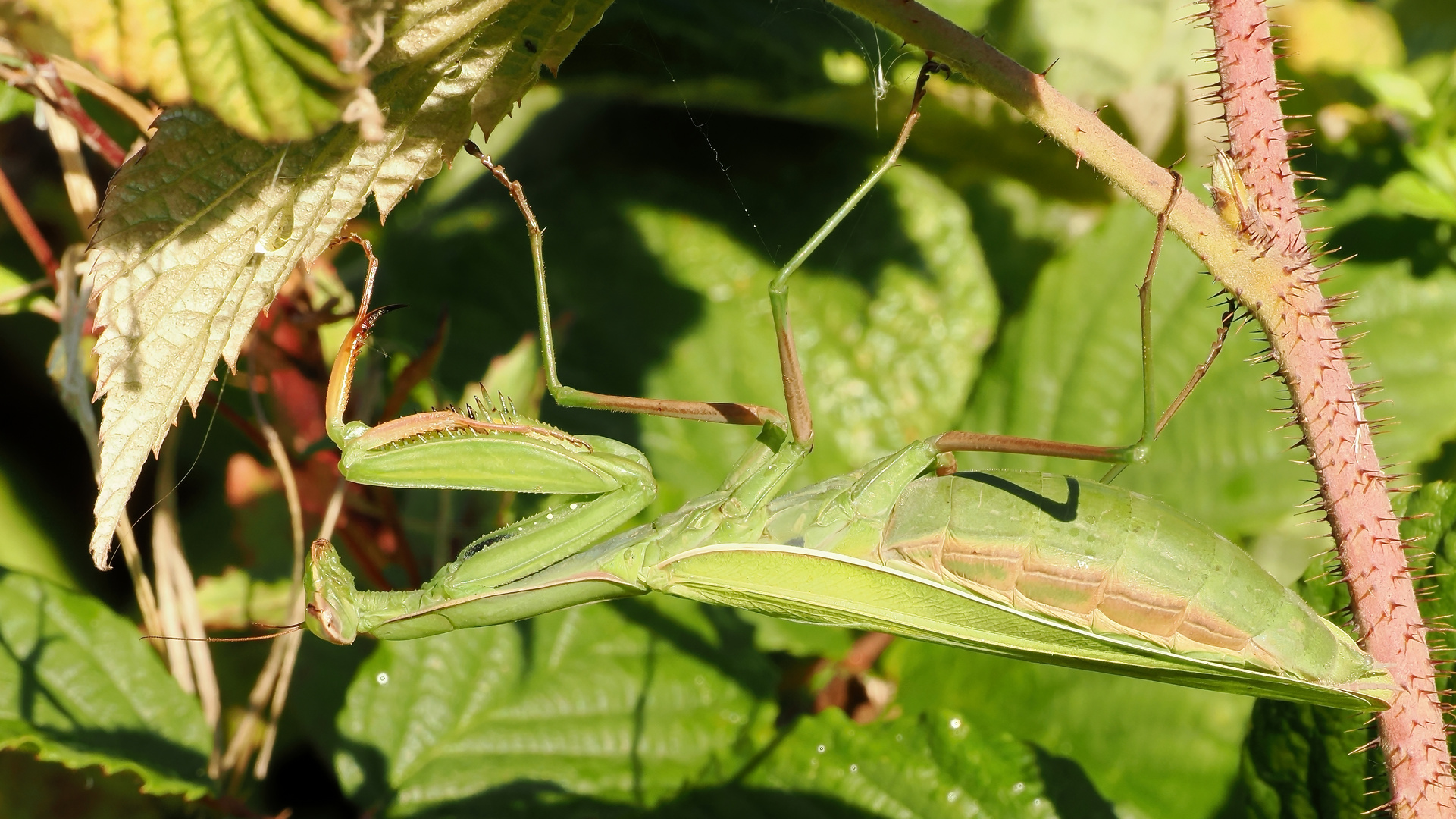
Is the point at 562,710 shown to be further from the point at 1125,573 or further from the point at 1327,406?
the point at 1327,406

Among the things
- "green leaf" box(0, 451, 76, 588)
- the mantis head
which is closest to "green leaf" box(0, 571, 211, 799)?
"green leaf" box(0, 451, 76, 588)

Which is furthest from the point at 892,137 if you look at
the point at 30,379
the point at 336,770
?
the point at 30,379

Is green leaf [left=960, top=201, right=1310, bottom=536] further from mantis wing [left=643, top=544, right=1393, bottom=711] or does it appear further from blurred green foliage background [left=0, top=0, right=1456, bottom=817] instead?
mantis wing [left=643, top=544, right=1393, bottom=711]

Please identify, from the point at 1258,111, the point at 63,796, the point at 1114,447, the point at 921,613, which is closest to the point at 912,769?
the point at 921,613

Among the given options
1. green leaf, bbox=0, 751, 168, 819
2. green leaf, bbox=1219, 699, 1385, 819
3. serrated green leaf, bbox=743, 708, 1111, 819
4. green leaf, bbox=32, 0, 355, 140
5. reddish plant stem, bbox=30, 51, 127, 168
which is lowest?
green leaf, bbox=0, 751, 168, 819

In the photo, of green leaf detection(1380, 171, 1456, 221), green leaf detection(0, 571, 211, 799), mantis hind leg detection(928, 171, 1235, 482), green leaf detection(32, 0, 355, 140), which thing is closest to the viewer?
green leaf detection(32, 0, 355, 140)

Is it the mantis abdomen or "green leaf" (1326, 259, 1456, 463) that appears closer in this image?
the mantis abdomen
